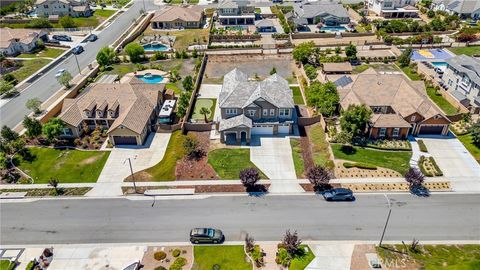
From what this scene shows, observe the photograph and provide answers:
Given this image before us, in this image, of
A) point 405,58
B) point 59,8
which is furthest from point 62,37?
point 405,58

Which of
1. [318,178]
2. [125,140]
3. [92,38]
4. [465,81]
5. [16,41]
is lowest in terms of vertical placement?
[125,140]

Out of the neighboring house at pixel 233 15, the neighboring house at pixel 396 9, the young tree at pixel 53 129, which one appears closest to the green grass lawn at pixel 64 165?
the young tree at pixel 53 129

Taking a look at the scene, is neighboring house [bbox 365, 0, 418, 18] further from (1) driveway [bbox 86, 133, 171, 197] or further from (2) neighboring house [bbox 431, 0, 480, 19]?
(1) driveway [bbox 86, 133, 171, 197]

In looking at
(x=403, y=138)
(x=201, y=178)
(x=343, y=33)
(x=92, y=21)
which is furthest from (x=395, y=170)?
(x=92, y=21)

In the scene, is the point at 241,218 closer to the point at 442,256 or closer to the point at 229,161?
the point at 229,161

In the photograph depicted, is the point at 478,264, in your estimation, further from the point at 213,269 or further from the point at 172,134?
the point at 172,134
